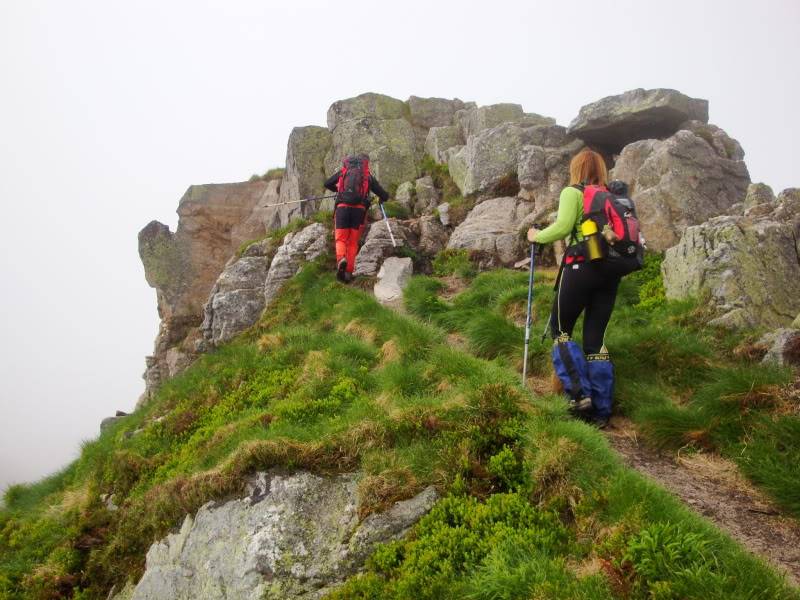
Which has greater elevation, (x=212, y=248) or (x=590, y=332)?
(x=212, y=248)

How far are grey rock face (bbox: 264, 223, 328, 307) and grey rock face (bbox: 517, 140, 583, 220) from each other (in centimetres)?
655

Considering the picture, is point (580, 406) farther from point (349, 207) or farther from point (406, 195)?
point (406, 195)

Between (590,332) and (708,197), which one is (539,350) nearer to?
(590,332)

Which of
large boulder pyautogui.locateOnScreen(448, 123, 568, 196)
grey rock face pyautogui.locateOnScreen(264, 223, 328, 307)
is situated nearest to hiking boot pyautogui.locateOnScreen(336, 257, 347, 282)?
grey rock face pyautogui.locateOnScreen(264, 223, 328, 307)

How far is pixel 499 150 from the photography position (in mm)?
18969

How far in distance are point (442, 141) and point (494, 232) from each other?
7.50 m

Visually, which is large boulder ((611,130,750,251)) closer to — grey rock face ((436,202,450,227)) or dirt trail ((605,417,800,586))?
grey rock face ((436,202,450,227))

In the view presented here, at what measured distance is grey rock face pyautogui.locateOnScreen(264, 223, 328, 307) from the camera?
54.6 feet

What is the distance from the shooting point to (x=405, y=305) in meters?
13.8

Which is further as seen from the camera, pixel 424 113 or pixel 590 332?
pixel 424 113

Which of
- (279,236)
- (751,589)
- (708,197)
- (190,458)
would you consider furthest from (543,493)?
(279,236)

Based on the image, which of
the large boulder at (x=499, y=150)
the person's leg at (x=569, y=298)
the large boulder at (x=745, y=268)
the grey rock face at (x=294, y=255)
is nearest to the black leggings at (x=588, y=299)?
the person's leg at (x=569, y=298)

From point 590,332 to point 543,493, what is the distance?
293 cm

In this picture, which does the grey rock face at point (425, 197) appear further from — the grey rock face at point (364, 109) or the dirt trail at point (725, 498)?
the dirt trail at point (725, 498)
